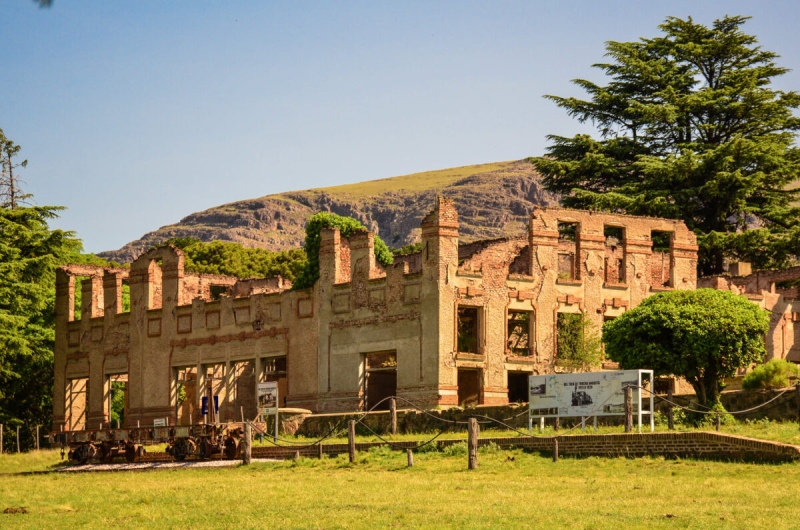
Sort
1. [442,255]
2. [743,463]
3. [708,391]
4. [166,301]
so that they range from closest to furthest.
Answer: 1. [743,463]
2. [708,391]
3. [442,255]
4. [166,301]

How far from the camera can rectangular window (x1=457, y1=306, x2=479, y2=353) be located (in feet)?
164

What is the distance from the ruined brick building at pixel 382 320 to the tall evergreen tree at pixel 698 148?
686cm

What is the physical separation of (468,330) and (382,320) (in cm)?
321

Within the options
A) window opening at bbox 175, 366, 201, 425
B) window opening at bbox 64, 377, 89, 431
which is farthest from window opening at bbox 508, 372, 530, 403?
window opening at bbox 64, 377, 89, 431

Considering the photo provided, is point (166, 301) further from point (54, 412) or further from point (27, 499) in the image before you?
point (27, 499)

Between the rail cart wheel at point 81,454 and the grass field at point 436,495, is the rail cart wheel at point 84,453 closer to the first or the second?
the rail cart wheel at point 81,454

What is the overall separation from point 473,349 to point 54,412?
21728mm

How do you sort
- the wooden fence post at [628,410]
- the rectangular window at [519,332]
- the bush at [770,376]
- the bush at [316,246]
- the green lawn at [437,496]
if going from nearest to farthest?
the green lawn at [437,496] → the wooden fence post at [628,410] → the bush at [770,376] → the rectangular window at [519,332] → the bush at [316,246]

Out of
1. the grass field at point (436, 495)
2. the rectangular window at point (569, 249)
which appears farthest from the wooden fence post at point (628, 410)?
the rectangular window at point (569, 249)

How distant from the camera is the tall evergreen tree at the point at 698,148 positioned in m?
63.5

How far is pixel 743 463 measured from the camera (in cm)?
3120

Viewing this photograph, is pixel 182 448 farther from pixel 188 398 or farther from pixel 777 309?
pixel 777 309

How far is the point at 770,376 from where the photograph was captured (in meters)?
46.1

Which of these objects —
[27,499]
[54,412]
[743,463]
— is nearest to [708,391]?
[743,463]
